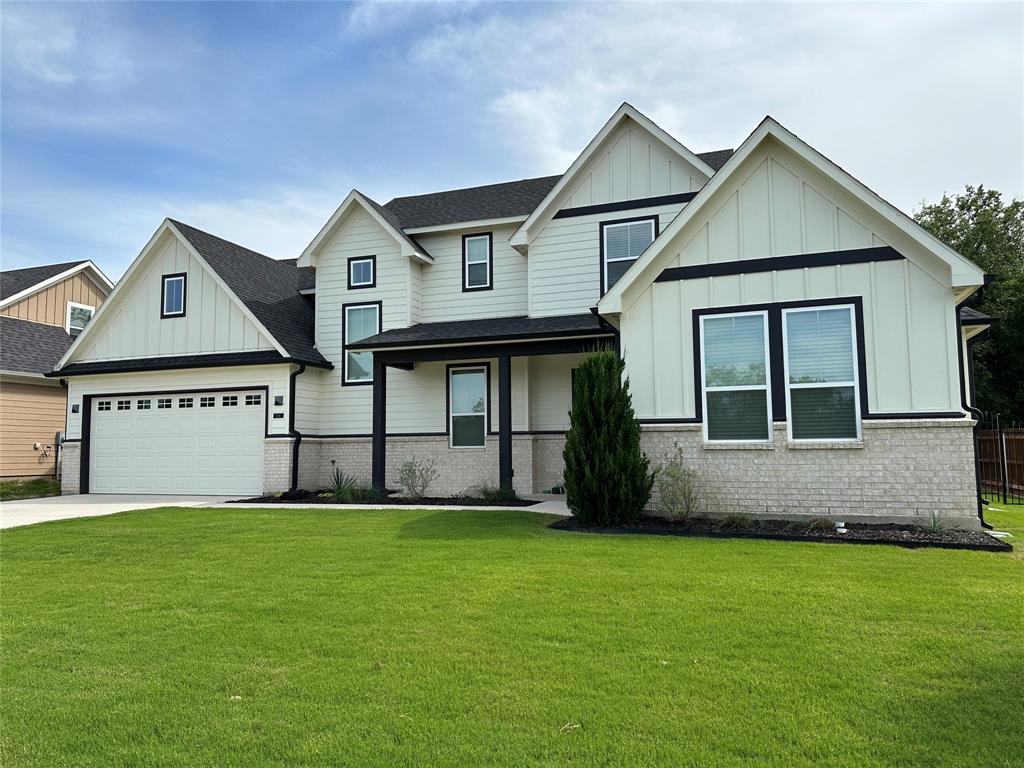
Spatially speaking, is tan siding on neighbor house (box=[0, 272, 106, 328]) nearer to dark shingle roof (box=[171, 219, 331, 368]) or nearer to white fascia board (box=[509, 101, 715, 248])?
dark shingle roof (box=[171, 219, 331, 368])

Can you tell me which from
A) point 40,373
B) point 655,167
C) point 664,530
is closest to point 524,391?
point 655,167

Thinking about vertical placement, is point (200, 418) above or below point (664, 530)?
above

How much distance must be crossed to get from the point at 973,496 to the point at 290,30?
486 inches

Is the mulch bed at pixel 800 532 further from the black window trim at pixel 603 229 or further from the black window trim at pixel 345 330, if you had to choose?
the black window trim at pixel 345 330

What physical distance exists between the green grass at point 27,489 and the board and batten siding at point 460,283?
11436 millimetres

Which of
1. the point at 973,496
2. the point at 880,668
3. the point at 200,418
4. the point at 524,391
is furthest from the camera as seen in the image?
the point at 200,418

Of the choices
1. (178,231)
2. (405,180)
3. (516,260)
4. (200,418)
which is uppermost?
(405,180)

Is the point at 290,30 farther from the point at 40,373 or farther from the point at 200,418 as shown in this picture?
the point at 40,373

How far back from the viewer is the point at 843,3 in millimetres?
10297

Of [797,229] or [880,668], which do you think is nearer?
[880,668]

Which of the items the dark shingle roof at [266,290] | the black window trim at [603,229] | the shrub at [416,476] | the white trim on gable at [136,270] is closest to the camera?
the black window trim at [603,229]

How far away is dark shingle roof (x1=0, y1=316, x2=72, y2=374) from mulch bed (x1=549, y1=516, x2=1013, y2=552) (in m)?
18.5

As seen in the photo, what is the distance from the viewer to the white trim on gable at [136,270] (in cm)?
1764

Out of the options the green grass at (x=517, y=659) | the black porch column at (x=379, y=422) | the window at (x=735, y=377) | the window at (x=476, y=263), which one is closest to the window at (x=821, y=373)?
the window at (x=735, y=377)
